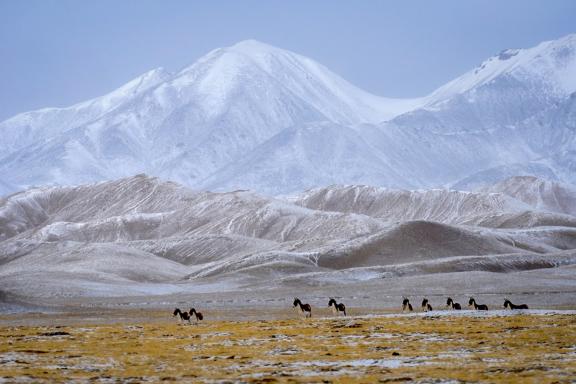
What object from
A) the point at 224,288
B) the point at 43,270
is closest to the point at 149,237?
the point at 43,270

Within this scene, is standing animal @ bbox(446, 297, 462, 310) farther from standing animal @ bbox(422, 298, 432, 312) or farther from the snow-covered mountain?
the snow-covered mountain

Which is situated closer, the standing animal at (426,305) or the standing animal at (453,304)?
the standing animal at (453,304)

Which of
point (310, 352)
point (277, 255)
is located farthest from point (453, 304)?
point (277, 255)

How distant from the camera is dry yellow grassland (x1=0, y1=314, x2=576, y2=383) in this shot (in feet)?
81.1

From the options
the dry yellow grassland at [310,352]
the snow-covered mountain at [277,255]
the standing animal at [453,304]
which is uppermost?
the snow-covered mountain at [277,255]


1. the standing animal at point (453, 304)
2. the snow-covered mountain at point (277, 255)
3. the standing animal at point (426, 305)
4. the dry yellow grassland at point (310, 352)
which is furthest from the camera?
the snow-covered mountain at point (277, 255)

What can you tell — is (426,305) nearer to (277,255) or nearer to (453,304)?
(453,304)

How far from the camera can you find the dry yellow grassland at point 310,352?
24.7 m

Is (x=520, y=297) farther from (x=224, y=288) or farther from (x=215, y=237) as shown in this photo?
(x=215, y=237)

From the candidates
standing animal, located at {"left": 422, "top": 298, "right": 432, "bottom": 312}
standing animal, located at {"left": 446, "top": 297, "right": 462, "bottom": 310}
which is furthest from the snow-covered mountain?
standing animal, located at {"left": 422, "top": 298, "right": 432, "bottom": 312}

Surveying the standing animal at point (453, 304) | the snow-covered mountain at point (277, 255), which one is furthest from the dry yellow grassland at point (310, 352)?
the snow-covered mountain at point (277, 255)

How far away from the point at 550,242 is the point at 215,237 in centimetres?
5654

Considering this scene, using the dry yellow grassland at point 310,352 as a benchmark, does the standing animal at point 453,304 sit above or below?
above

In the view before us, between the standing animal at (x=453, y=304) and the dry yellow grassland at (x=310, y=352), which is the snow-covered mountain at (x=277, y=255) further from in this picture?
the dry yellow grassland at (x=310, y=352)
